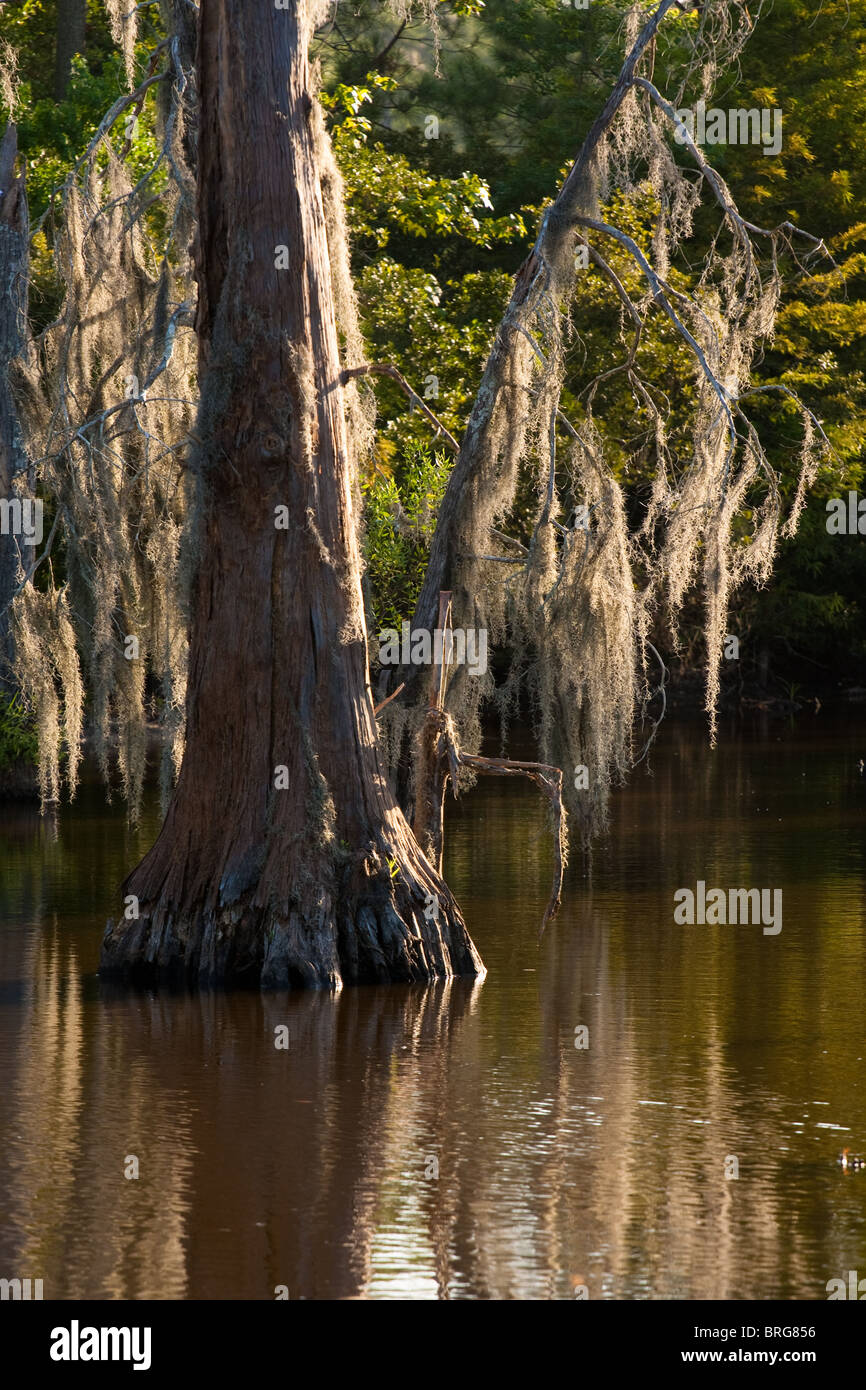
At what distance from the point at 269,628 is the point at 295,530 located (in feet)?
2.03

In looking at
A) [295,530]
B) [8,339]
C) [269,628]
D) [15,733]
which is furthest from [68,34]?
[269,628]

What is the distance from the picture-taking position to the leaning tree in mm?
11969

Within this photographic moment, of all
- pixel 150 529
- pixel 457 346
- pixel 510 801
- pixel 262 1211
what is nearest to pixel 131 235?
pixel 150 529

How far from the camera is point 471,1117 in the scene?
923cm

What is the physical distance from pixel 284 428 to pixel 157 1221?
567 cm

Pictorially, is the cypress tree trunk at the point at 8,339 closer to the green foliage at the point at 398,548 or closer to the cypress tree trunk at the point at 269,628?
the green foliage at the point at 398,548

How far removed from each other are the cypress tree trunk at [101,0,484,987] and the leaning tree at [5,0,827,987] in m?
0.02

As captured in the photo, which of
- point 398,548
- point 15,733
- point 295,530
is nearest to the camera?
point 295,530

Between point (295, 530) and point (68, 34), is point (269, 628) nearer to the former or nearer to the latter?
point (295, 530)

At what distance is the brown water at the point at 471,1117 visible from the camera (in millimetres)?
7129

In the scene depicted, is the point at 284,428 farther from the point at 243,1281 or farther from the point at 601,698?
the point at 243,1281

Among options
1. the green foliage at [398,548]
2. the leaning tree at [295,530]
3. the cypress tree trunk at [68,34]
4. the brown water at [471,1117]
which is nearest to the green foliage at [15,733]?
the green foliage at [398,548]

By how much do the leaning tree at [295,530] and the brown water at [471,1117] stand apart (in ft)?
2.52

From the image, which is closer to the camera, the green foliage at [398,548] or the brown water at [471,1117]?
the brown water at [471,1117]
